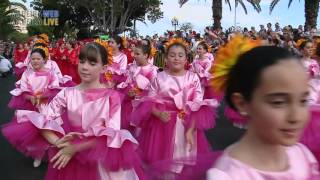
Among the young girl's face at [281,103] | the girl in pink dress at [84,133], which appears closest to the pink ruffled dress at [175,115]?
the girl in pink dress at [84,133]

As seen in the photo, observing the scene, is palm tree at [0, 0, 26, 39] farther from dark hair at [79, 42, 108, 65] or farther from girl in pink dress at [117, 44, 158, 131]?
dark hair at [79, 42, 108, 65]

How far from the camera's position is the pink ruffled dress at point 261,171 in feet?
6.27

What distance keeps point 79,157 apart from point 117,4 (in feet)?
166

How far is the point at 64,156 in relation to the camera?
3602 mm

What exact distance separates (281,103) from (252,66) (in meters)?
0.20

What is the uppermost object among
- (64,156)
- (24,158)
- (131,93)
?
(131,93)

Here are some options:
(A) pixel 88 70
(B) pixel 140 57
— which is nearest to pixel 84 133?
(A) pixel 88 70

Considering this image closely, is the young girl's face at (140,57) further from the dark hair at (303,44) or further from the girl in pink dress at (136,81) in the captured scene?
the dark hair at (303,44)

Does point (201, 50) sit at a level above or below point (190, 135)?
above

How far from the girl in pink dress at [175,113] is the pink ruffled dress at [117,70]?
3231mm

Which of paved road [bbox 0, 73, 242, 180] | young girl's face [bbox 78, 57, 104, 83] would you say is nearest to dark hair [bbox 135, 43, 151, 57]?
paved road [bbox 0, 73, 242, 180]

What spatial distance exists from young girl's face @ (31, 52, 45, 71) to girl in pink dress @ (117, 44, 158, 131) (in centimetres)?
145

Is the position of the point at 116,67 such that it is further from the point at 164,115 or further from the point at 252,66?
the point at 252,66

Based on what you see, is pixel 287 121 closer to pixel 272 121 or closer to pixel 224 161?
pixel 272 121
